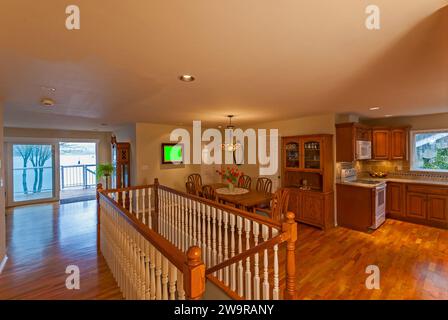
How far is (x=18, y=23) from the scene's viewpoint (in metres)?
1.23

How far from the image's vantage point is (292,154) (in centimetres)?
477

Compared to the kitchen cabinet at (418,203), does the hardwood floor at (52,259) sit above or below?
below

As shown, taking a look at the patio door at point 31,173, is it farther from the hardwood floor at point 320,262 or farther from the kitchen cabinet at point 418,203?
the kitchen cabinet at point 418,203

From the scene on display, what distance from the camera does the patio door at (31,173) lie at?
6.16 metres

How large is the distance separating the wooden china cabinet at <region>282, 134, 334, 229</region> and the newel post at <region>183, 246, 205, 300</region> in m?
3.69

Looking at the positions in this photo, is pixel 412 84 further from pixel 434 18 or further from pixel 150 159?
pixel 150 159

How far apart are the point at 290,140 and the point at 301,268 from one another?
2708mm

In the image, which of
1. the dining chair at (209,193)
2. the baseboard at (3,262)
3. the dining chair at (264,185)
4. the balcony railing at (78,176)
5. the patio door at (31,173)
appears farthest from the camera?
the balcony railing at (78,176)

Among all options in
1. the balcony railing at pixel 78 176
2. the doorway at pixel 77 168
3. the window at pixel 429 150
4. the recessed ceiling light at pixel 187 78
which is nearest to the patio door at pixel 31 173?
the doorway at pixel 77 168

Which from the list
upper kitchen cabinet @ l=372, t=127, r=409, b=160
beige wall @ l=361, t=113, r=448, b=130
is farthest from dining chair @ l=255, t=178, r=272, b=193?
beige wall @ l=361, t=113, r=448, b=130

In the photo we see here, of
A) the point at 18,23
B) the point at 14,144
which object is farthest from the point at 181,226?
the point at 14,144

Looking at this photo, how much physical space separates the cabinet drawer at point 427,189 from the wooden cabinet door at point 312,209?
2028mm

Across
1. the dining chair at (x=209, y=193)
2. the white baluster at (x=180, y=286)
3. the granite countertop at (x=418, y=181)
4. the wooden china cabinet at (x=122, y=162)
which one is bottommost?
the white baluster at (x=180, y=286)

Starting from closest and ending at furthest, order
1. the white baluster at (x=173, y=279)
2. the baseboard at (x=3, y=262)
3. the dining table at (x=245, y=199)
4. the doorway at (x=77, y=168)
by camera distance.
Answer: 1. the white baluster at (x=173, y=279)
2. the baseboard at (x=3, y=262)
3. the dining table at (x=245, y=199)
4. the doorway at (x=77, y=168)
